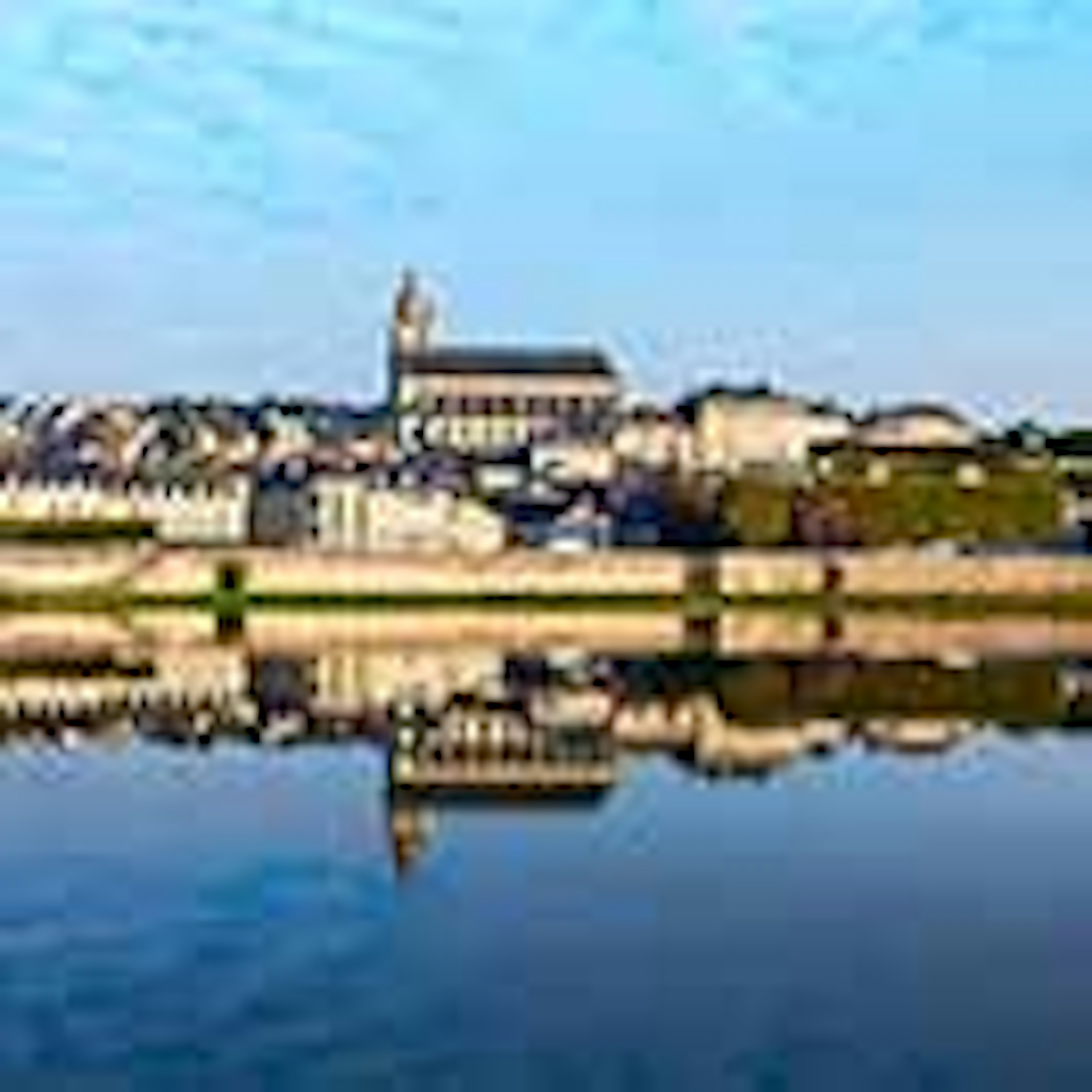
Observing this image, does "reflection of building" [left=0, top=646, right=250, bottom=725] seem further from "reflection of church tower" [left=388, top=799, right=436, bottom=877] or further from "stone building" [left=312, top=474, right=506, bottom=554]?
"stone building" [left=312, top=474, right=506, bottom=554]

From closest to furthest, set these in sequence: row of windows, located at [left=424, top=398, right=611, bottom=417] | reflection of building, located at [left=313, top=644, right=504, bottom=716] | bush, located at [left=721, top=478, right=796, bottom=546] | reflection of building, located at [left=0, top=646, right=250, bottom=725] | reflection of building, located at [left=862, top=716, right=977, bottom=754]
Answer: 1. reflection of building, located at [left=862, top=716, right=977, bottom=754]
2. reflection of building, located at [left=0, top=646, right=250, bottom=725]
3. reflection of building, located at [left=313, top=644, right=504, bottom=716]
4. bush, located at [left=721, top=478, right=796, bottom=546]
5. row of windows, located at [left=424, top=398, right=611, bottom=417]

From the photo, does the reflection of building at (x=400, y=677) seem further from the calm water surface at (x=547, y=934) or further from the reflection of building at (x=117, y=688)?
the calm water surface at (x=547, y=934)

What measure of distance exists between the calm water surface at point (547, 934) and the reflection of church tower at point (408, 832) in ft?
0.17

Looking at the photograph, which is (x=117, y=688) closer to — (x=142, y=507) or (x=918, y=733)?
(x=918, y=733)

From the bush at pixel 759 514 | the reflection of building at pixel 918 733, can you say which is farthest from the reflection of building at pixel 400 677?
the bush at pixel 759 514

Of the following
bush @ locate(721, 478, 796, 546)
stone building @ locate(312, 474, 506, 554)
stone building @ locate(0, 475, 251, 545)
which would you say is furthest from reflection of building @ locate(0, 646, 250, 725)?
stone building @ locate(312, 474, 506, 554)

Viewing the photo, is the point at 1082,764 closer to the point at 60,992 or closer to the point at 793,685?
the point at 793,685

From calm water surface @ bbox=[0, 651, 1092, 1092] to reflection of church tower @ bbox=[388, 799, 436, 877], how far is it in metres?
0.05

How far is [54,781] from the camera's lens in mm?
21250

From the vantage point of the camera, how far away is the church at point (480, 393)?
79.1m

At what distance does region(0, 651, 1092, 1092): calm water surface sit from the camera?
11042 millimetres

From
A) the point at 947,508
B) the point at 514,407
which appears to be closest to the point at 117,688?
the point at 947,508

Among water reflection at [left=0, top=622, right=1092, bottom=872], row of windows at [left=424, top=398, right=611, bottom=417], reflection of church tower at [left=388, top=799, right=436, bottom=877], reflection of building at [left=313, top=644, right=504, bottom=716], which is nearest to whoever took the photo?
reflection of church tower at [left=388, top=799, right=436, bottom=877]

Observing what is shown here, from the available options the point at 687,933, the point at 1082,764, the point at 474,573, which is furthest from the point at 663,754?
the point at 474,573
